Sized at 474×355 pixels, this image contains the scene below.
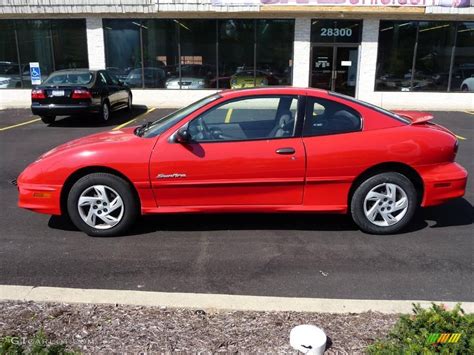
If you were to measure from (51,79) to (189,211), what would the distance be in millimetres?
9613

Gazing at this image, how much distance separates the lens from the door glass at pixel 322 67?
53.7 ft

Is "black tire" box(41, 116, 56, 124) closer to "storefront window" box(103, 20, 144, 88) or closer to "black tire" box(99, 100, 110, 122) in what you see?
"black tire" box(99, 100, 110, 122)

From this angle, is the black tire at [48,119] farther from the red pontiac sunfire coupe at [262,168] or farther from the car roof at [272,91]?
the car roof at [272,91]

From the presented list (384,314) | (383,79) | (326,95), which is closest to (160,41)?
(383,79)

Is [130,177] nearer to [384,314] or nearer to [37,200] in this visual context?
[37,200]

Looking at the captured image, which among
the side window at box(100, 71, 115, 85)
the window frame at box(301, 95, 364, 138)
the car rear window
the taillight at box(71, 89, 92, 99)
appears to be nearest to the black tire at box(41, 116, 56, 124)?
the car rear window

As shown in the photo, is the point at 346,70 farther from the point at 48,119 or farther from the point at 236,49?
the point at 48,119

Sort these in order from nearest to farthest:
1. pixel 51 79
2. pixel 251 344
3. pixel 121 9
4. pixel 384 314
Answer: pixel 251 344, pixel 384 314, pixel 51 79, pixel 121 9

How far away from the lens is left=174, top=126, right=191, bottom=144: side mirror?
179 inches

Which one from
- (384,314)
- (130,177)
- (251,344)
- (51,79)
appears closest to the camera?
(251,344)

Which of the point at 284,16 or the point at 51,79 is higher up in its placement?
the point at 284,16

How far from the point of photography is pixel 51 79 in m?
12.6

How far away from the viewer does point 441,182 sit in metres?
4.74


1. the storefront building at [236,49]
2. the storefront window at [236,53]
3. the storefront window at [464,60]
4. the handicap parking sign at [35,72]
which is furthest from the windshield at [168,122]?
the storefront window at [464,60]
